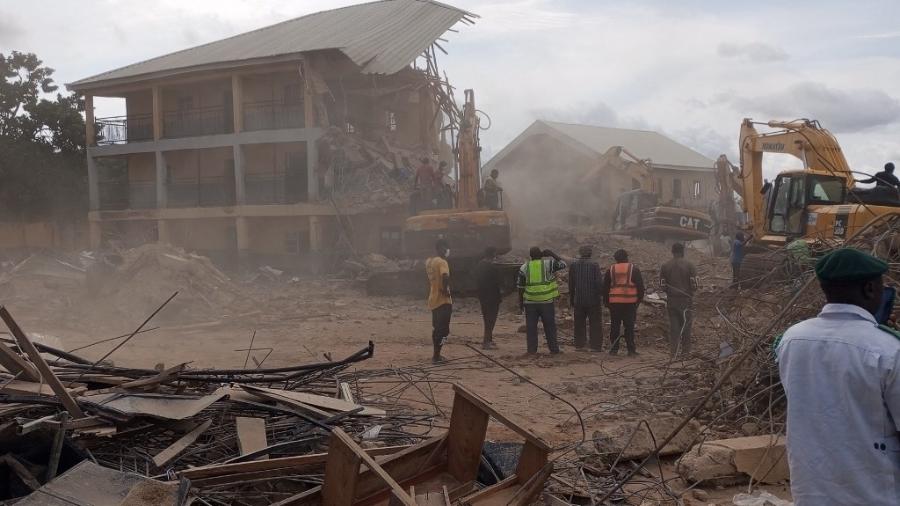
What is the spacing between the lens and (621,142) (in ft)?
148

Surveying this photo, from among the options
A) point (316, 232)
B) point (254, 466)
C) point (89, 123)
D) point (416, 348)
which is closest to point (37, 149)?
point (89, 123)

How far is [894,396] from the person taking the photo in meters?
2.76

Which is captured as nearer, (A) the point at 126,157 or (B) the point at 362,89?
(B) the point at 362,89

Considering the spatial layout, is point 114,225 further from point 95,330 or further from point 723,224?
→ point 723,224

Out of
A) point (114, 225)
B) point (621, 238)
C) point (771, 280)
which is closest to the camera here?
point (771, 280)

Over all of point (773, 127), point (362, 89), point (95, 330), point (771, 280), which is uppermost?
point (362, 89)

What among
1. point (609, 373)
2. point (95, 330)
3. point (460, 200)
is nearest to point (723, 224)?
point (460, 200)

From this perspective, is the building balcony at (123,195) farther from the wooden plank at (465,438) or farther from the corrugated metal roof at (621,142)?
the wooden plank at (465,438)

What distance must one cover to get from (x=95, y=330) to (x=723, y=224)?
1987 cm

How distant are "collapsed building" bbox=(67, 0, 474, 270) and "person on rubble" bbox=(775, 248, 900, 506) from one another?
2173 centimetres

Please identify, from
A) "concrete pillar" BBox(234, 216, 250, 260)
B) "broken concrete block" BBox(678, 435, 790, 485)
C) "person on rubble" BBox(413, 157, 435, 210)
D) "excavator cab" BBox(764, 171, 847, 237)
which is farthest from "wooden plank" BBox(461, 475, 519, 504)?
"concrete pillar" BBox(234, 216, 250, 260)

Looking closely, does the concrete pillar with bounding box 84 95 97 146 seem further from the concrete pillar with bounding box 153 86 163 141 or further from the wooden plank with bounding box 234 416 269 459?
the wooden plank with bounding box 234 416 269 459

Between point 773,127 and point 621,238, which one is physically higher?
point 773,127

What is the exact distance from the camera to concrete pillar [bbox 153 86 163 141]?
30.0 m
